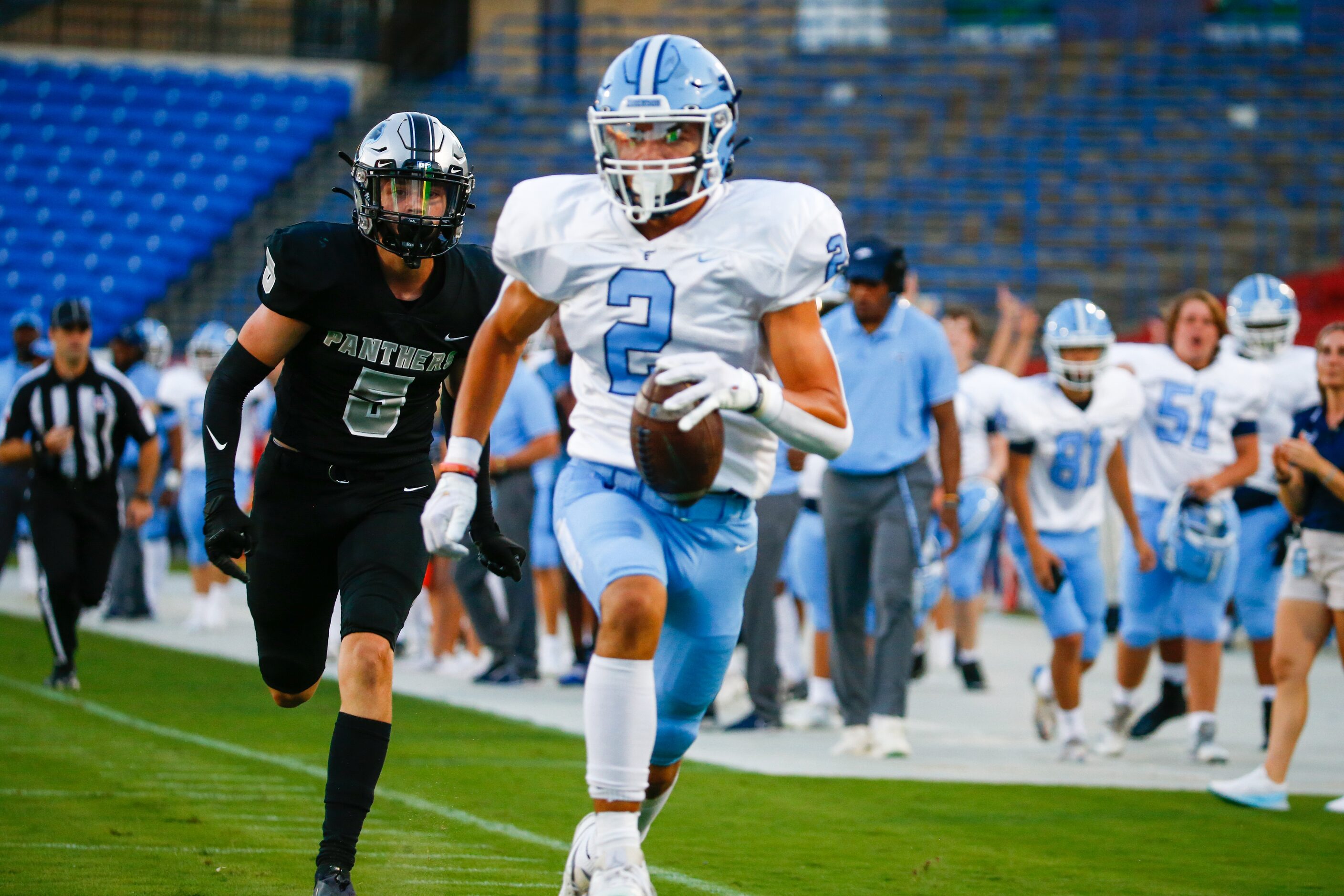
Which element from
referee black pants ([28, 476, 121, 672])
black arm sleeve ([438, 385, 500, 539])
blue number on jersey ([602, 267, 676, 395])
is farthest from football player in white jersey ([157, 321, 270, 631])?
blue number on jersey ([602, 267, 676, 395])

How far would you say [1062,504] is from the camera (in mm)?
7180

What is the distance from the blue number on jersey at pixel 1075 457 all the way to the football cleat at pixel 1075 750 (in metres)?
1.06

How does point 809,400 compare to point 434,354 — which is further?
point 434,354

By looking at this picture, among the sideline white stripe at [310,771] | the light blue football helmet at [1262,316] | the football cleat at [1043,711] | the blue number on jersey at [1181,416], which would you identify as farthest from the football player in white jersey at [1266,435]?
the sideline white stripe at [310,771]

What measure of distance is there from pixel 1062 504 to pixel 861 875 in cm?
277

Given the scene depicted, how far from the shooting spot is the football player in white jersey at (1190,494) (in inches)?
285

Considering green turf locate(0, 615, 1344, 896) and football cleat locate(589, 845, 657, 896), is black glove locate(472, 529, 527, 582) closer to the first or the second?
green turf locate(0, 615, 1344, 896)

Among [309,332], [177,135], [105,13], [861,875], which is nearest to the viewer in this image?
[309,332]

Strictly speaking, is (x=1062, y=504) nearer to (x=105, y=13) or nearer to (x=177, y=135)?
(x=177, y=135)

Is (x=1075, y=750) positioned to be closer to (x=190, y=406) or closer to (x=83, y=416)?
(x=83, y=416)

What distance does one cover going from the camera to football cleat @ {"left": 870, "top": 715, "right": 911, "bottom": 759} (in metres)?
7.11

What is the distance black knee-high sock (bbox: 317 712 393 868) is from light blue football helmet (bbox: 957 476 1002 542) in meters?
6.16

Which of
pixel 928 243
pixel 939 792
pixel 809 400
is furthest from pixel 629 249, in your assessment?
pixel 928 243

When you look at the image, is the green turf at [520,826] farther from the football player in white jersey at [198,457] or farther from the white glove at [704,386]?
the football player in white jersey at [198,457]
